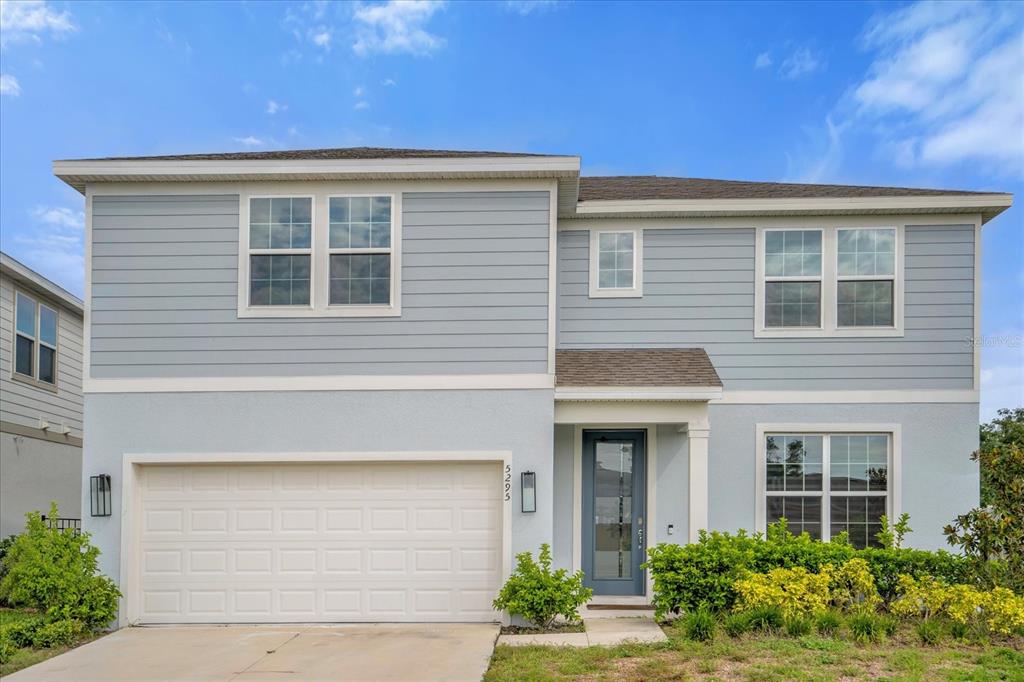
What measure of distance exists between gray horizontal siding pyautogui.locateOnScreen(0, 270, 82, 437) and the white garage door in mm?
5466

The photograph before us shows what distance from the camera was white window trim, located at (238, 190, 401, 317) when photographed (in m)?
9.24

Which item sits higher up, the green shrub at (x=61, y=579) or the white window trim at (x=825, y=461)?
the white window trim at (x=825, y=461)

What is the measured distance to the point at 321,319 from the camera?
9258 millimetres

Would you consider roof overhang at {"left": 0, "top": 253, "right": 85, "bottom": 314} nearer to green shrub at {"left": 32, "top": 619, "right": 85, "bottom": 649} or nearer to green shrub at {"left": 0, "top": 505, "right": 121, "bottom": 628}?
green shrub at {"left": 0, "top": 505, "right": 121, "bottom": 628}

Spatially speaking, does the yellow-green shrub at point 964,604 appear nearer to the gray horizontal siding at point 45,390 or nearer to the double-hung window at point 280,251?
the double-hung window at point 280,251

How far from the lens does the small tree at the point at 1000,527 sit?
27.3 feet

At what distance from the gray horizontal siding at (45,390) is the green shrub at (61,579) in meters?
5.10

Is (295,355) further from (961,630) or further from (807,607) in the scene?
(961,630)

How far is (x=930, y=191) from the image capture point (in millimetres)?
10414

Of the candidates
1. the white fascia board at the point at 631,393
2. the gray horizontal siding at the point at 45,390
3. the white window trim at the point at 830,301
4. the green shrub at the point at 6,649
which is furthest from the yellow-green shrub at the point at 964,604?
the gray horizontal siding at the point at 45,390

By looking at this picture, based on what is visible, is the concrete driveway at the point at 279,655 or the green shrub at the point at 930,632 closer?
the concrete driveway at the point at 279,655

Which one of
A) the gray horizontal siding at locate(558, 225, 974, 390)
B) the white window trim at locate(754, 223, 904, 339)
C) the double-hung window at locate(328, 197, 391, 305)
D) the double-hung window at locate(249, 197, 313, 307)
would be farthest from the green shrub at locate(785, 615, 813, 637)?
the double-hung window at locate(249, 197, 313, 307)

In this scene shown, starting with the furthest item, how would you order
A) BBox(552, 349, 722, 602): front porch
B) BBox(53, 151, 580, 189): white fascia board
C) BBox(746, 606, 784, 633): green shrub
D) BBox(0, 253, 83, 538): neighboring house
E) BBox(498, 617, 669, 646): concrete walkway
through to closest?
BBox(0, 253, 83, 538): neighboring house → BBox(552, 349, 722, 602): front porch → BBox(53, 151, 580, 189): white fascia board → BBox(498, 617, 669, 646): concrete walkway → BBox(746, 606, 784, 633): green shrub

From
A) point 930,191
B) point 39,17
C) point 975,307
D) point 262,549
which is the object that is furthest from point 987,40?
point 39,17
